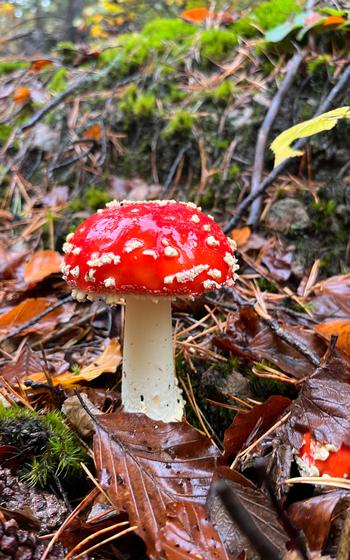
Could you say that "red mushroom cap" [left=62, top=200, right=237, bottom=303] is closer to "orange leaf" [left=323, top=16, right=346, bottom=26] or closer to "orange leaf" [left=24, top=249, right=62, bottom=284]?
"orange leaf" [left=24, top=249, right=62, bottom=284]

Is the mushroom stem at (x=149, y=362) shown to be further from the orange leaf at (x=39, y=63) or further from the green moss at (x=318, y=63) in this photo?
the orange leaf at (x=39, y=63)

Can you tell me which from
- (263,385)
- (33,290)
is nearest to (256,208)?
(263,385)

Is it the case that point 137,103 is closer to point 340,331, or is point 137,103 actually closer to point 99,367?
point 99,367

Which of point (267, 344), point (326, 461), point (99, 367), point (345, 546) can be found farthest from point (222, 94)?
point (345, 546)

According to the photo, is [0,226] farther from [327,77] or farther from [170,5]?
[170,5]

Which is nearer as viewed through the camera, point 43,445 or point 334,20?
point 43,445
